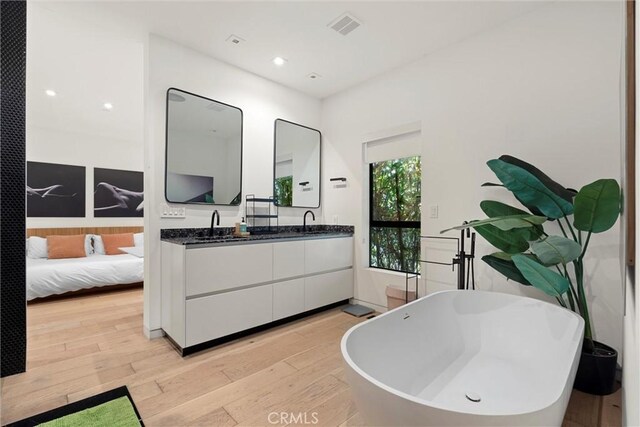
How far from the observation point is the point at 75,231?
489 cm

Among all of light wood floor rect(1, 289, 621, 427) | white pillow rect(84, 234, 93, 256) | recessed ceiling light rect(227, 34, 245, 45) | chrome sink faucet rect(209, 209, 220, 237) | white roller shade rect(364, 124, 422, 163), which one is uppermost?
recessed ceiling light rect(227, 34, 245, 45)

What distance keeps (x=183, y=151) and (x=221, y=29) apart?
1135 millimetres

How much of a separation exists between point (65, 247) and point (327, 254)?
13.6 feet

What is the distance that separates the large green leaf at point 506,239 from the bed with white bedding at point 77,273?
4467 millimetres

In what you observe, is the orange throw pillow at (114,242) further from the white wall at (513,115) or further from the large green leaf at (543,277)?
the large green leaf at (543,277)

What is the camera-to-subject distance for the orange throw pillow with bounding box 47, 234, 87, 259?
436cm

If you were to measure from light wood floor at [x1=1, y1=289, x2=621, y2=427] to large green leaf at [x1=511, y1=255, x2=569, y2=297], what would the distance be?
0.70 meters

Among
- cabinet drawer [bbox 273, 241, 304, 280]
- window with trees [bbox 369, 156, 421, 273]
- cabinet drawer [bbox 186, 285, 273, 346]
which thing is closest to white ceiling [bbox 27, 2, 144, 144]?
cabinet drawer [bbox 273, 241, 304, 280]

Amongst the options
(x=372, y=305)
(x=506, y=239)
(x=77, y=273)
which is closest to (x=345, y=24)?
(x=506, y=239)

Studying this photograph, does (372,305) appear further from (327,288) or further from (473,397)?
(473,397)

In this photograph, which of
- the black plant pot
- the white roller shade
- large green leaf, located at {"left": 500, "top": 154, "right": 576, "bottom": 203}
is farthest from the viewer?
the white roller shade

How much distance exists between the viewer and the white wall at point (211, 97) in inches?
102

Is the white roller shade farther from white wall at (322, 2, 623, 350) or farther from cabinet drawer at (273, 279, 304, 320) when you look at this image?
cabinet drawer at (273, 279, 304, 320)

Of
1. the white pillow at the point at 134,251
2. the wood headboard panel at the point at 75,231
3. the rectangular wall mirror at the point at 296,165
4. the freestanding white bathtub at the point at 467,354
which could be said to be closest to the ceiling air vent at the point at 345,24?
the rectangular wall mirror at the point at 296,165
